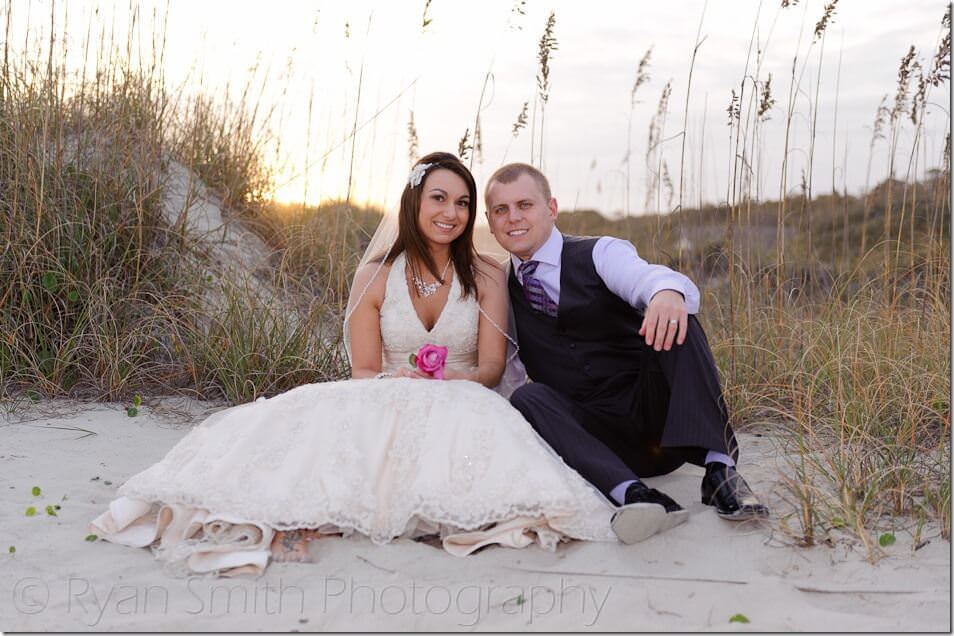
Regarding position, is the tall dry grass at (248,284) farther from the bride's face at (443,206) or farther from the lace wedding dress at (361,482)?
the lace wedding dress at (361,482)

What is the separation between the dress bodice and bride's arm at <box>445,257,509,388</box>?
0.04 meters

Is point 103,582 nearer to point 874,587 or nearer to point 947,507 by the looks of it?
point 874,587

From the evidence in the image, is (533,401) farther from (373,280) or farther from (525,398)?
(373,280)

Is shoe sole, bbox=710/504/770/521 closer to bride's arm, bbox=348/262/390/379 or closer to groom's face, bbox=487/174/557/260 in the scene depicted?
groom's face, bbox=487/174/557/260

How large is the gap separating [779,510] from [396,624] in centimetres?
128

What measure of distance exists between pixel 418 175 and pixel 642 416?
116cm

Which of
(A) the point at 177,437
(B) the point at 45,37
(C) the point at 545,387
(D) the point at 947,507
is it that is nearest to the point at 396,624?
(C) the point at 545,387

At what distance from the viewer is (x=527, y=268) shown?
3.19m

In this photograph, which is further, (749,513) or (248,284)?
(248,284)

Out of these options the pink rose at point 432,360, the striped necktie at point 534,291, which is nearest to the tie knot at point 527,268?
the striped necktie at point 534,291

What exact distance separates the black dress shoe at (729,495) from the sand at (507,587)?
4cm

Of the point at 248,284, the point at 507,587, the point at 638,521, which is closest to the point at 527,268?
the point at 638,521

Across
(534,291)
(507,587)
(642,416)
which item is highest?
(534,291)

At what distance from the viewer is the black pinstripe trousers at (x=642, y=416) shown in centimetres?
269
